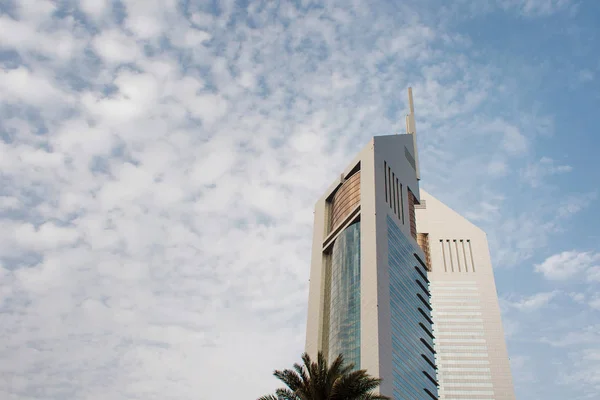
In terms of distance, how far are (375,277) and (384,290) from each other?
9.28 ft

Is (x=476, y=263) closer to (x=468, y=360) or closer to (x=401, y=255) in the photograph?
(x=468, y=360)

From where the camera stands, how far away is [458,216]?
172m

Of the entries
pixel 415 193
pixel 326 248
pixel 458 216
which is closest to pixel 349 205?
pixel 326 248

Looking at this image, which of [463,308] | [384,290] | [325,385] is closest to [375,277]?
[384,290]

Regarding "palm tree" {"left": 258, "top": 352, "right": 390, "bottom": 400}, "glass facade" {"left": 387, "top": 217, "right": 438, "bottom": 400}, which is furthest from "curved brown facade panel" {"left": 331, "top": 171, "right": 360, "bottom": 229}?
"palm tree" {"left": 258, "top": 352, "right": 390, "bottom": 400}

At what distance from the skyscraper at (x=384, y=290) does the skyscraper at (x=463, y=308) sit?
0.35 m

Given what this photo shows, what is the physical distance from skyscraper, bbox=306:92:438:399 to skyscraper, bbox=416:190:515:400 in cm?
4542

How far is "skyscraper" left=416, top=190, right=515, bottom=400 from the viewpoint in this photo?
141 meters

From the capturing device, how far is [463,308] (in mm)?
155000

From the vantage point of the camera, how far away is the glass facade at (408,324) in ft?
285

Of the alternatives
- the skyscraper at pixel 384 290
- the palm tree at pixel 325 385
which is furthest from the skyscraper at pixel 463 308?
the palm tree at pixel 325 385

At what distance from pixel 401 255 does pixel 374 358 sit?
Answer: 26.6 m

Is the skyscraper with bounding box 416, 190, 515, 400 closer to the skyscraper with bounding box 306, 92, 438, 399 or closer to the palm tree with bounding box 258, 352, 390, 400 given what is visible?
the skyscraper with bounding box 306, 92, 438, 399

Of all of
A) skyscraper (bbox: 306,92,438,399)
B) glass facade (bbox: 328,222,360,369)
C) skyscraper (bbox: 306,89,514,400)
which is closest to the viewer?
skyscraper (bbox: 306,92,438,399)
